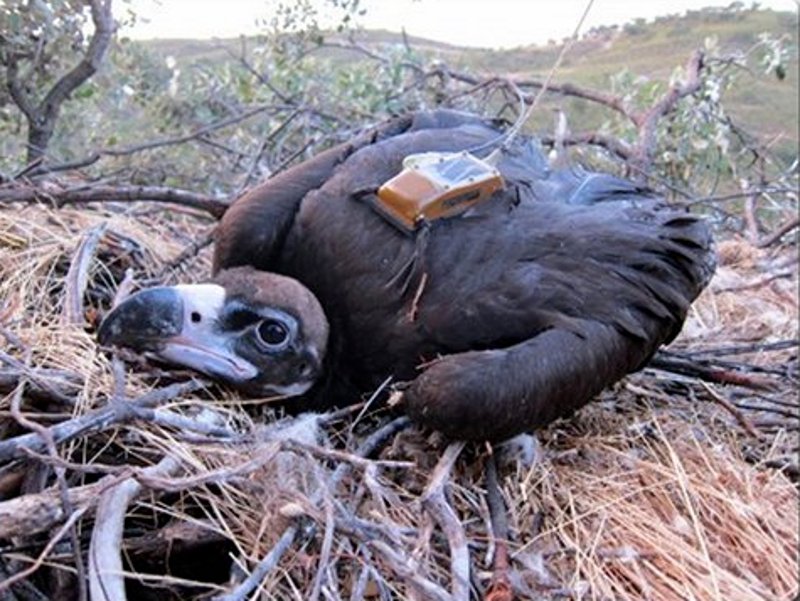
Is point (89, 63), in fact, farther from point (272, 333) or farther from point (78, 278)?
point (272, 333)

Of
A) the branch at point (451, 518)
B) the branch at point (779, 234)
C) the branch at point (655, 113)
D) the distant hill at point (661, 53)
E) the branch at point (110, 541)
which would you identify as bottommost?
the distant hill at point (661, 53)

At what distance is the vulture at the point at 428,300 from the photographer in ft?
8.78

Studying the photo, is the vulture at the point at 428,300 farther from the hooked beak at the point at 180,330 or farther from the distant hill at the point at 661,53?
the distant hill at the point at 661,53

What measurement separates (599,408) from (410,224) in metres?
0.85

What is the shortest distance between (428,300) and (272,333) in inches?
17.5

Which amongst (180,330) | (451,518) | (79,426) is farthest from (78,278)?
(451,518)

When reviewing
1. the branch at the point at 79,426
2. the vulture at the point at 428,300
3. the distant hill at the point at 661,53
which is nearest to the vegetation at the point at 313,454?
the branch at the point at 79,426

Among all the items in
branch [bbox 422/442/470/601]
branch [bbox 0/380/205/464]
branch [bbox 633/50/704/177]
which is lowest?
branch [bbox 422/442/470/601]

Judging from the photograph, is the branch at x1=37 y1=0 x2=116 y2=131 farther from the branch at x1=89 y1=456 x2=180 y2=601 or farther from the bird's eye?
the branch at x1=89 y1=456 x2=180 y2=601

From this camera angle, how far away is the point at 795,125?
38.8 ft

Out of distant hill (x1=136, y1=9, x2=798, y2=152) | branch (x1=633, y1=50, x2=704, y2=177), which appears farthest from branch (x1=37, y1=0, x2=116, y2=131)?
distant hill (x1=136, y1=9, x2=798, y2=152)

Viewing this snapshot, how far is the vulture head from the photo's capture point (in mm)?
2797

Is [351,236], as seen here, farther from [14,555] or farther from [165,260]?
[14,555]

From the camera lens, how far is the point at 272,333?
289 centimetres
